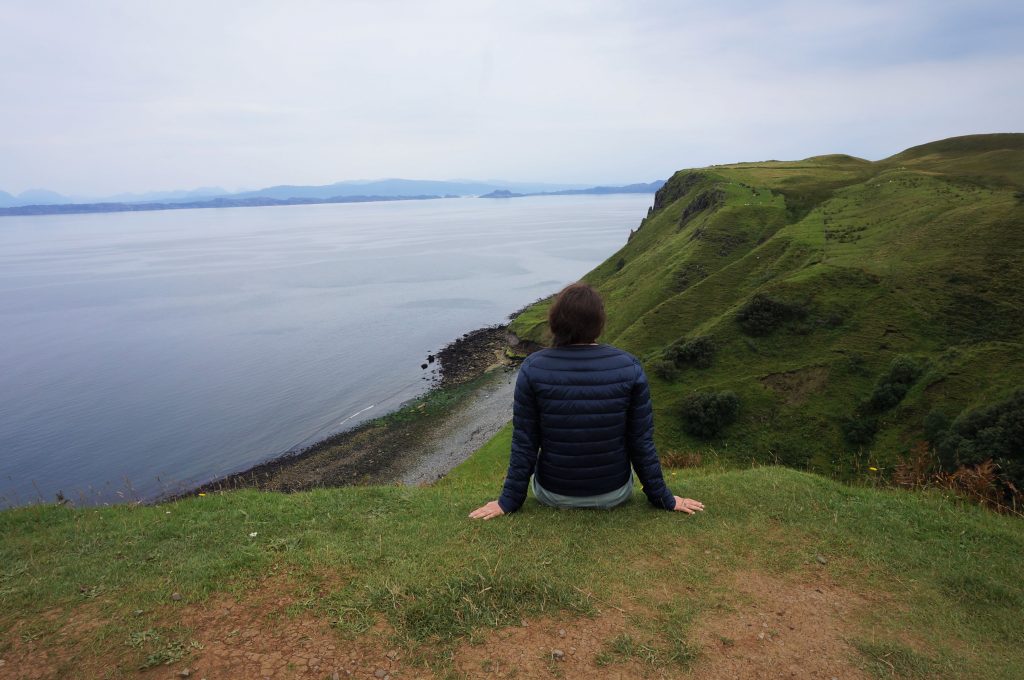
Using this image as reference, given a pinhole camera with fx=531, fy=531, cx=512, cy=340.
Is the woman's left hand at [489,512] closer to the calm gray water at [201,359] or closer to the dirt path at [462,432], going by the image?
the calm gray water at [201,359]

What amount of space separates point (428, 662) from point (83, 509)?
853cm

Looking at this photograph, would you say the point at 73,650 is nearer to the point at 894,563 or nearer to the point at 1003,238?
the point at 894,563

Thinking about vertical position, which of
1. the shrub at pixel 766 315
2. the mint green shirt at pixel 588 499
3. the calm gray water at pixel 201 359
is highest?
the mint green shirt at pixel 588 499

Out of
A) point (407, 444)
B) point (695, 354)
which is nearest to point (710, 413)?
point (695, 354)

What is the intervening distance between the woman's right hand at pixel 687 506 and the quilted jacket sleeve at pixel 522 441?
8.12 ft

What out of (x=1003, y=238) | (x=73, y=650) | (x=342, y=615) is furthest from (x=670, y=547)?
(x=1003, y=238)

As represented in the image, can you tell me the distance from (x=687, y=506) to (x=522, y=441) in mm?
3180

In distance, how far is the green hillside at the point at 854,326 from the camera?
1458 inches

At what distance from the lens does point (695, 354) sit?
49.0 m

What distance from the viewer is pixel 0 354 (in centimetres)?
7544

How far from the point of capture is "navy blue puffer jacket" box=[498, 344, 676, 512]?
6930mm

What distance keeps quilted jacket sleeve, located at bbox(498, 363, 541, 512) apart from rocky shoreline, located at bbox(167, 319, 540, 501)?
1175 inches

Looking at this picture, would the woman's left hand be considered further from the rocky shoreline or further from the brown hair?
the rocky shoreline

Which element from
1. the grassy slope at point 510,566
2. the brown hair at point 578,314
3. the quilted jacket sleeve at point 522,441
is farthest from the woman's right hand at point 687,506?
the brown hair at point 578,314
